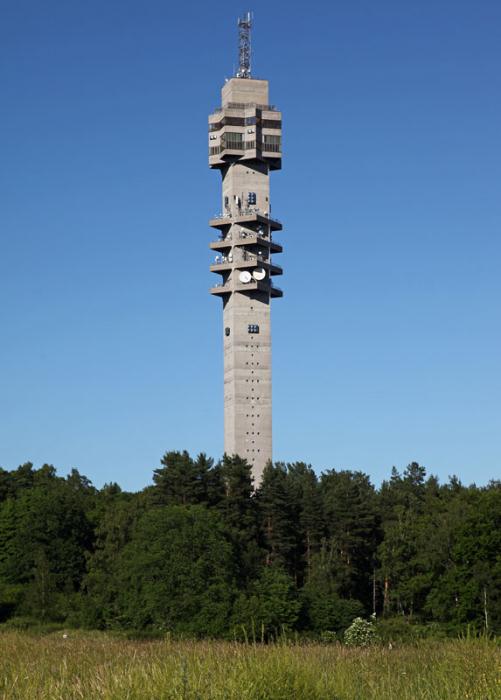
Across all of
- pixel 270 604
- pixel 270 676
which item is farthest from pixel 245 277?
pixel 270 676

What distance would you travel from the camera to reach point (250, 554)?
89.5 m

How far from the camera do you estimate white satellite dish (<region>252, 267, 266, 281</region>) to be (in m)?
126

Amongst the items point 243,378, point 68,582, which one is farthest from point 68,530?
point 243,378

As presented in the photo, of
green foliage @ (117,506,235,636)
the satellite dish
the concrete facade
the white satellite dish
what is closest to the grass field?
green foliage @ (117,506,235,636)

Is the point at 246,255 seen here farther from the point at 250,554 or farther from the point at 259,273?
the point at 250,554

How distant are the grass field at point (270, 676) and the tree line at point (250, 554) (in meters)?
47.9

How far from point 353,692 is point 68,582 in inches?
3380

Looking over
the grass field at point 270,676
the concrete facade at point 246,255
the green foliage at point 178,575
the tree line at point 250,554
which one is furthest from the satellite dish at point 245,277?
the grass field at point 270,676

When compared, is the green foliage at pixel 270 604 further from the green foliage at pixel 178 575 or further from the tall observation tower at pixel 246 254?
the tall observation tower at pixel 246 254

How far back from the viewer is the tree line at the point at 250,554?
76625 mm

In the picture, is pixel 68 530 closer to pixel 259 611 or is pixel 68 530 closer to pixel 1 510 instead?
pixel 1 510

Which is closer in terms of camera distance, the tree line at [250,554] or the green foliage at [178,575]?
the green foliage at [178,575]

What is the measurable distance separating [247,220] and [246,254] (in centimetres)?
396

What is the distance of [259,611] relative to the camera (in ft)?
241
